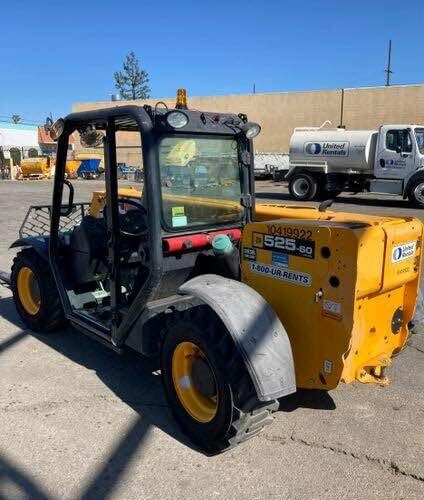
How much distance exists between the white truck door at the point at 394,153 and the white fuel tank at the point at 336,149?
452 mm

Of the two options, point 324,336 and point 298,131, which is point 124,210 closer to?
point 324,336

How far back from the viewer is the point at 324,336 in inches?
118

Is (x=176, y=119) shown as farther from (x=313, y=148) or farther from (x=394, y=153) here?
(x=313, y=148)

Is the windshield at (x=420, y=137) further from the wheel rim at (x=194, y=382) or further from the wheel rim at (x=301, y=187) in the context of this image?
the wheel rim at (x=194, y=382)

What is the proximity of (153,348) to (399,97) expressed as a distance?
101 ft

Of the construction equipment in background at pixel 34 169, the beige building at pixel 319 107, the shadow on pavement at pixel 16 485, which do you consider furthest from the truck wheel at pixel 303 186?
the construction equipment in background at pixel 34 169

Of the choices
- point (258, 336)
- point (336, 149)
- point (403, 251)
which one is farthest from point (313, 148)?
point (258, 336)

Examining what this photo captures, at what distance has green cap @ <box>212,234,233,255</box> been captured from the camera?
3.57 meters

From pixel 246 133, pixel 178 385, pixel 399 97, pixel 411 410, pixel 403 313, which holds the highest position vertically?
pixel 399 97

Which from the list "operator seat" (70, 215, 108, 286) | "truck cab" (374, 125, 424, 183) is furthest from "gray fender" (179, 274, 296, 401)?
"truck cab" (374, 125, 424, 183)

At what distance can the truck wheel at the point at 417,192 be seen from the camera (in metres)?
15.8

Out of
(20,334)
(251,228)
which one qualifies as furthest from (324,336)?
(20,334)

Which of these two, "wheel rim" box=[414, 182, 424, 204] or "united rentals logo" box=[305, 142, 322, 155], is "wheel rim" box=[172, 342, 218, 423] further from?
"united rentals logo" box=[305, 142, 322, 155]

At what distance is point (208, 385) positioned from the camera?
3.22 meters
